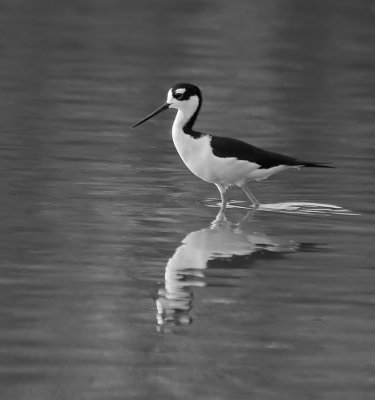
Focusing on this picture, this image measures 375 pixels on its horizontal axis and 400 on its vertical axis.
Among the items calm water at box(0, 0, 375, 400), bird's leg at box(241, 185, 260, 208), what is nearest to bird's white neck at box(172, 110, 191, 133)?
calm water at box(0, 0, 375, 400)

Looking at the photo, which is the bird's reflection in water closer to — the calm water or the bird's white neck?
the calm water

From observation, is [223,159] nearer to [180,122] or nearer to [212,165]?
[212,165]

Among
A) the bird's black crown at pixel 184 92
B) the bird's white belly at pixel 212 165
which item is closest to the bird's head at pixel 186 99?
the bird's black crown at pixel 184 92

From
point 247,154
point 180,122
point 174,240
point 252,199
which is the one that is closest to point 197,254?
point 174,240

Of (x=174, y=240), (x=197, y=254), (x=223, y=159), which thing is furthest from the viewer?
(x=223, y=159)

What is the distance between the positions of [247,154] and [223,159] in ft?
0.89

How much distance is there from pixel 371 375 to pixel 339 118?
11096 mm

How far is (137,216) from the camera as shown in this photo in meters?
11.8

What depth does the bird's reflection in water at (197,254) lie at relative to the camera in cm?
867

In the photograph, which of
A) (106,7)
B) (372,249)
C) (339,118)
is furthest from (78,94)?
(106,7)

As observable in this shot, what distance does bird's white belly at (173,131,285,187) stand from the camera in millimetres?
12219

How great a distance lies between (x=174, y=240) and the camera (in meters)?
10.9

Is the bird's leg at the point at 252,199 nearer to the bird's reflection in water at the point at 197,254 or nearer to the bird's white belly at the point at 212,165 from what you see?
the bird's white belly at the point at 212,165

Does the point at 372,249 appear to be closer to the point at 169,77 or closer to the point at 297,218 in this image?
the point at 297,218
